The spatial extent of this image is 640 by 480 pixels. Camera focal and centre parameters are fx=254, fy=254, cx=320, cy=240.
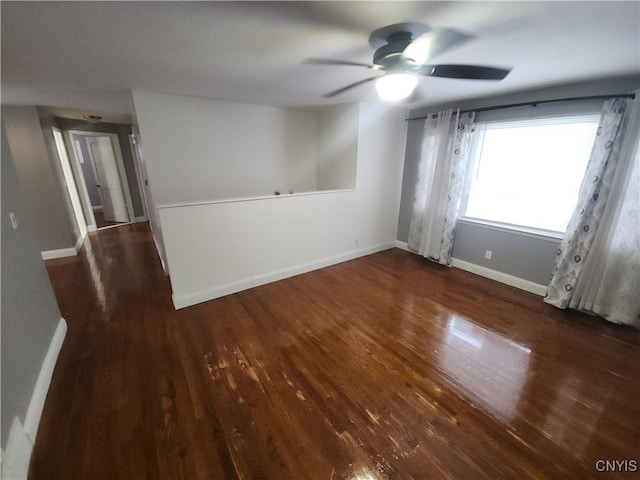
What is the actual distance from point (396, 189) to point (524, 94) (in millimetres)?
1847

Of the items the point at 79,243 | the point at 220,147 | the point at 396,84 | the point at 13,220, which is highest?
the point at 396,84

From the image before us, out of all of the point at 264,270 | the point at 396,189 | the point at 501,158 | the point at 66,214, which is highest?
the point at 501,158

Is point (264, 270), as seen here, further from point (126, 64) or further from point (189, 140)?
point (126, 64)

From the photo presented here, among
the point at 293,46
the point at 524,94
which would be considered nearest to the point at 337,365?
the point at 293,46

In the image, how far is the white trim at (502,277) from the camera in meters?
2.85

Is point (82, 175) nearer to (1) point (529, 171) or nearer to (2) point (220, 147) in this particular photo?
(2) point (220, 147)

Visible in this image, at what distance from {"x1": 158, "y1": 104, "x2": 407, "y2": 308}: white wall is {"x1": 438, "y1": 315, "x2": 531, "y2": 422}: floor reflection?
6.13 feet

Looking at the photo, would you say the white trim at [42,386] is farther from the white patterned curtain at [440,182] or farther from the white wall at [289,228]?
the white patterned curtain at [440,182]

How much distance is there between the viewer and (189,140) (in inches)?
119

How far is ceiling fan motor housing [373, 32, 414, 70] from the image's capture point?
4.56 ft

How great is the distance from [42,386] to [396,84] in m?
2.93

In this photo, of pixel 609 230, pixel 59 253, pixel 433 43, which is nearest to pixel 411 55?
pixel 433 43

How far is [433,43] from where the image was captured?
1470mm

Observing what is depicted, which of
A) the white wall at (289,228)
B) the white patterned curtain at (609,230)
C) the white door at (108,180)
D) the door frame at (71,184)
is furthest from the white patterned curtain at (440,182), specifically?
the white door at (108,180)
